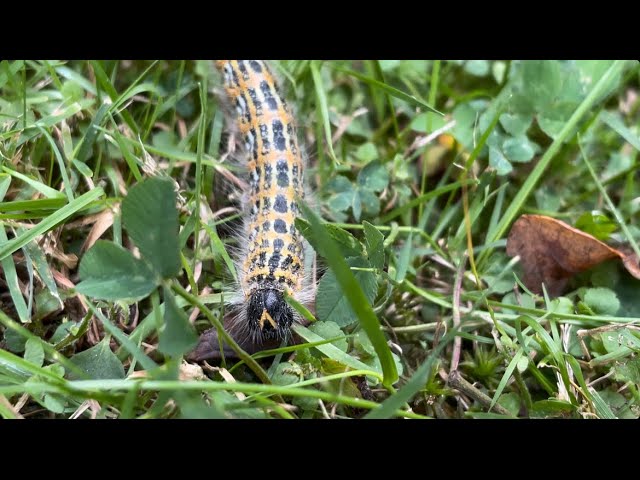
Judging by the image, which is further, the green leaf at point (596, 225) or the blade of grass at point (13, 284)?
the green leaf at point (596, 225)

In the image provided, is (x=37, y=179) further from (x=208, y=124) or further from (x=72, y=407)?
(x=72, y=407)

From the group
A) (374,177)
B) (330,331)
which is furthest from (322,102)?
(330,331)

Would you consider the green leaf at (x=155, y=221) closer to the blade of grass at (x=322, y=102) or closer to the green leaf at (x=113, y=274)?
the green leaf at (x=113, y=274)

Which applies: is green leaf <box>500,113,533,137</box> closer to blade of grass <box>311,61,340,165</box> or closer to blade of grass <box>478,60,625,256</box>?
blade of grass <box>478,60,625,256</box>

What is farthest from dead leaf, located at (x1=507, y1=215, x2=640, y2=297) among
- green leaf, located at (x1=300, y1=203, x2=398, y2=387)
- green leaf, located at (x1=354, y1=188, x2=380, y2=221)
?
green leaf, located at (x1=300, y1=203, x2=398, y2=387)

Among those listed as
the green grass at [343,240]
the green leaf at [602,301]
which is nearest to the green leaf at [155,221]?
the green grass at [343,240]
